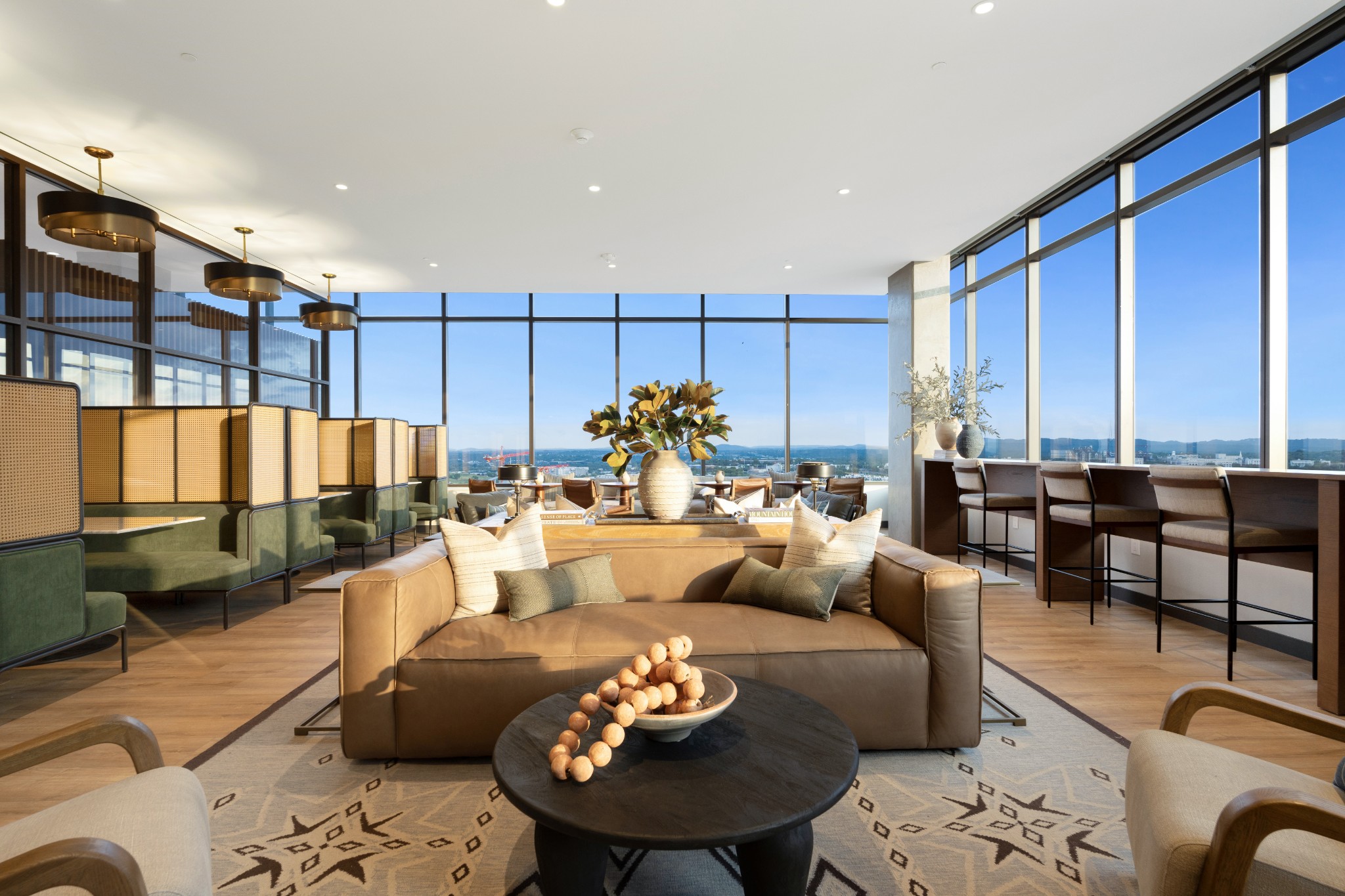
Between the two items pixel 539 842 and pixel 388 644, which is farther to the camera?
pixel 388 644

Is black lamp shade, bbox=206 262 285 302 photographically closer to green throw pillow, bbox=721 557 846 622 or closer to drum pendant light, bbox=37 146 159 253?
drum pendant light, bbox=37 146 159 253

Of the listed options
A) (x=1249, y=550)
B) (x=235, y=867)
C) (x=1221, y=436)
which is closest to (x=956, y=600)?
(x=1249, y=550)

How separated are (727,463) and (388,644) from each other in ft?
24.9

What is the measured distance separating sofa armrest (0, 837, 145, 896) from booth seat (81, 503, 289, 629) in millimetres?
3639

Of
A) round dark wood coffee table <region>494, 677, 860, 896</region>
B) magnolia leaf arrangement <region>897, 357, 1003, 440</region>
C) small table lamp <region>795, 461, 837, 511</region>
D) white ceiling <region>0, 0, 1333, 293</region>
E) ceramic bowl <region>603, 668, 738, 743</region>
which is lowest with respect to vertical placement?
round dark wood coffee table <region>494, 677, 860, 896</region>

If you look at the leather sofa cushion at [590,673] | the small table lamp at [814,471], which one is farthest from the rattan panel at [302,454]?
the small table lamp at [814,471]

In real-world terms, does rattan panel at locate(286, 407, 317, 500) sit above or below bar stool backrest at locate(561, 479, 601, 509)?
above

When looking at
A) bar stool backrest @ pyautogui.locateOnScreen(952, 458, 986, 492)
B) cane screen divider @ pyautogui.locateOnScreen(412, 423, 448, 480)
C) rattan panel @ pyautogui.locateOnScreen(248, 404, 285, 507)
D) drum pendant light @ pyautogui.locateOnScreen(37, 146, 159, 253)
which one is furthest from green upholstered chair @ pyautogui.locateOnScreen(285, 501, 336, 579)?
bar stool backrest @ pyautogui.locateOnScreen(952, 458, 986, 492)

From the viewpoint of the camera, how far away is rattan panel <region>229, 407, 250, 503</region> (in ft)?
14.7

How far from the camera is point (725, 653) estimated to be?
2236 millimetres

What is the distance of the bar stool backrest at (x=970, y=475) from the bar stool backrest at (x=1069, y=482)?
719 millimetres

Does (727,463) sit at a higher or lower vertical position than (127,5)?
lower

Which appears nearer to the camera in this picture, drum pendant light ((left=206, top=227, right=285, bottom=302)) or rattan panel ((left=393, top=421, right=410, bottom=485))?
drum pendant light ((left=206, top=227, right=285, bottom=302))

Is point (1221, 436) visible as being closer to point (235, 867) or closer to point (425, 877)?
point (425, 877)
